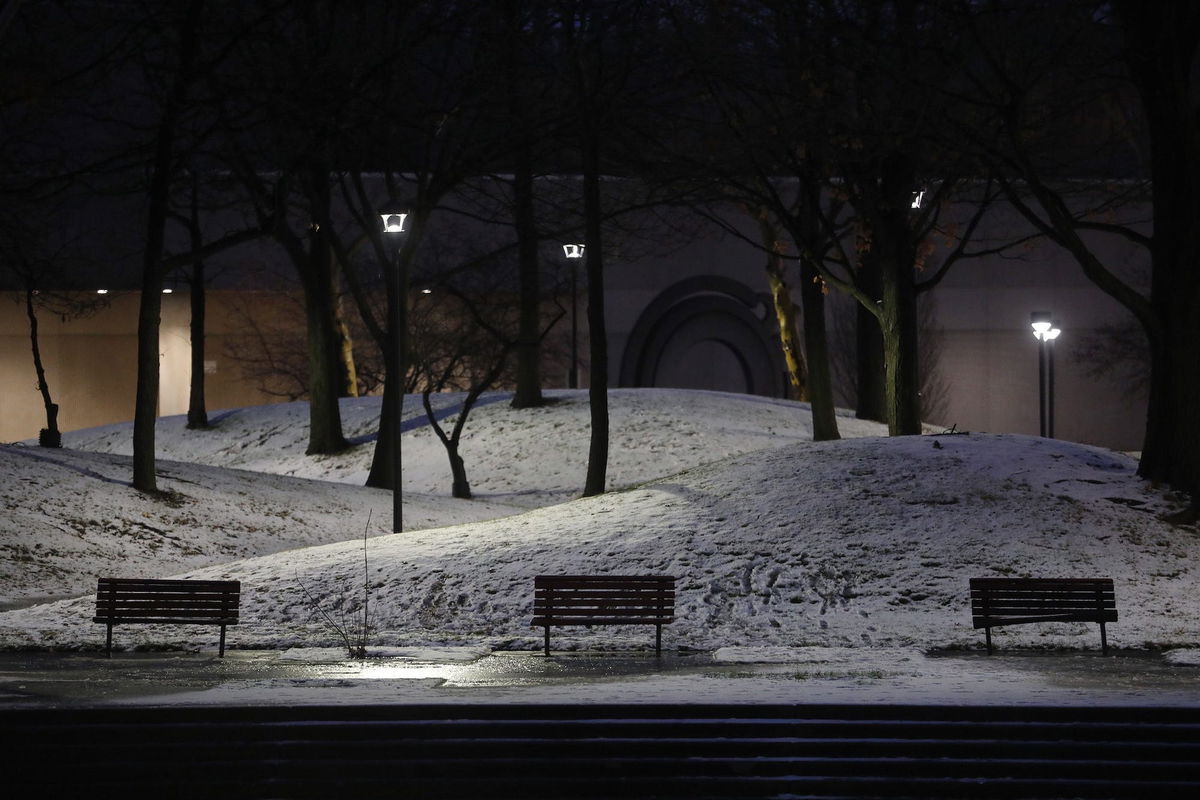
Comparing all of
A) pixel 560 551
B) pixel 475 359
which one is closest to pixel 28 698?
pixel 560 551

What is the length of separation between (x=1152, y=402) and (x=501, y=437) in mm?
19597

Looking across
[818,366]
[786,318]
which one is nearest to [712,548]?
[818,366]

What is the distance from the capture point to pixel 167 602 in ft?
53.9

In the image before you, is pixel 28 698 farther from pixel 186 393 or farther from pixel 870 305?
pixel 186 393

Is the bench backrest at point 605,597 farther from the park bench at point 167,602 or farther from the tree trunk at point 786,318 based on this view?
the tree trunk at point 786,318

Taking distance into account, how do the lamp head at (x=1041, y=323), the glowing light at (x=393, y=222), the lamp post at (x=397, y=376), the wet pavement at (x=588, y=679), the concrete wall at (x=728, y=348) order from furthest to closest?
the concrete wall at (x=728, y=348) < the lamp head at (x=1041, y=323) < the glowing light at (x=393, y=222) < the lamp post at (x=397, y=376) < the wet pavement at (x=588, y=679)

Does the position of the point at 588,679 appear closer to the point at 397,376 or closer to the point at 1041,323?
the point at 397,376

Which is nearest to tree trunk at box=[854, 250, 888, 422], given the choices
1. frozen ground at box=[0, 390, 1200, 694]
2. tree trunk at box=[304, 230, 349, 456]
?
frozen ground at box=[0, 390, 1200, 694]

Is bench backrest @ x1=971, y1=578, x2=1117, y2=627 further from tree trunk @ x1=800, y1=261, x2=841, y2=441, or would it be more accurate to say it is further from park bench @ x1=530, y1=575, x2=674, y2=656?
tree trunk @ x1=800, y1=261, x2=841, y2=441

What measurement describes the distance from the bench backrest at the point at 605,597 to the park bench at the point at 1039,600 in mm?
3319

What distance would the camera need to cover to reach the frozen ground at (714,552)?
16531mm

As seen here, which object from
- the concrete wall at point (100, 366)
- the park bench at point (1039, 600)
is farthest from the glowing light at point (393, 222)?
the concrete wall at point (100, 366)

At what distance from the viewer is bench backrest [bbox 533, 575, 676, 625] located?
15.8 m

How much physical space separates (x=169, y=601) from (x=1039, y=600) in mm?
9602
